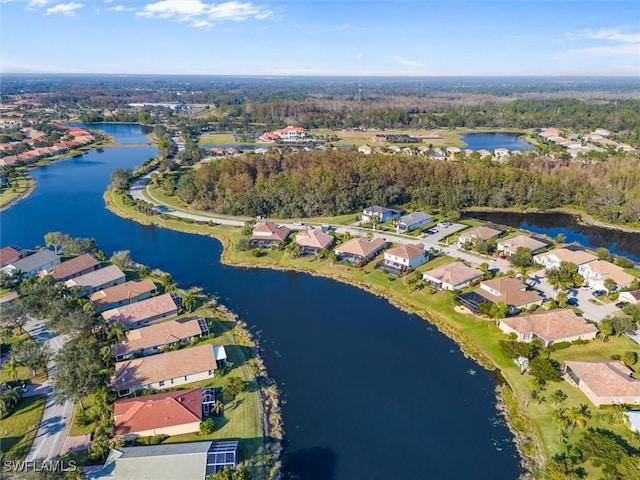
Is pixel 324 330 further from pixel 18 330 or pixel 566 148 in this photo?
pixel 566 148

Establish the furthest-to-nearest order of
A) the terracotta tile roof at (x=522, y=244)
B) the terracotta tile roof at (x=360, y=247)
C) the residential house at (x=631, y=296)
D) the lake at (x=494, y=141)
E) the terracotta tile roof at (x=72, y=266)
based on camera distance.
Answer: the lake at (x=494, y=141), the terracotta tile roof at (x=522, y=244), the terracotta tile roof at (x=360, y=247), the terracotta tile roof at (x=72, y=266), the residential house at (x=631, y=296)

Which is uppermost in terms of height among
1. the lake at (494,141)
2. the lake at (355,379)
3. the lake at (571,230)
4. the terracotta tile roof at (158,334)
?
the terracotta tile roof at (158,334)

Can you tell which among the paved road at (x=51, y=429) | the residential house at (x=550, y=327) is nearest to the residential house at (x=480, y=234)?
the residential house at (x=550, y=327)

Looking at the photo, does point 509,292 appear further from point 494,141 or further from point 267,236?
point 494,141

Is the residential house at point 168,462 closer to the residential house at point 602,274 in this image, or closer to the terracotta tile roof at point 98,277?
the terracotta tile roof at point 98,277

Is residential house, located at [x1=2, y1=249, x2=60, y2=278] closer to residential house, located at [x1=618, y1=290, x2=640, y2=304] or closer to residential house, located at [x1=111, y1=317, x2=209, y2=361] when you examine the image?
residential house, located at [x1=111, y1=317, x2=209, y2=361]

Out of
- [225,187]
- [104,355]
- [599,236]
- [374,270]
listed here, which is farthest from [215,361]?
[599,236]

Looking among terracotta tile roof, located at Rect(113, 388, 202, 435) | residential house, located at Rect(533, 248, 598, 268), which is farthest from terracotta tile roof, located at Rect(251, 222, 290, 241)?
residential house, located at Rect(533, 248, 598, 268)

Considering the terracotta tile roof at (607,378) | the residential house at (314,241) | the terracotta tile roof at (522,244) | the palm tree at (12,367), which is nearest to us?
the terracotta tile roof at (607,378)
